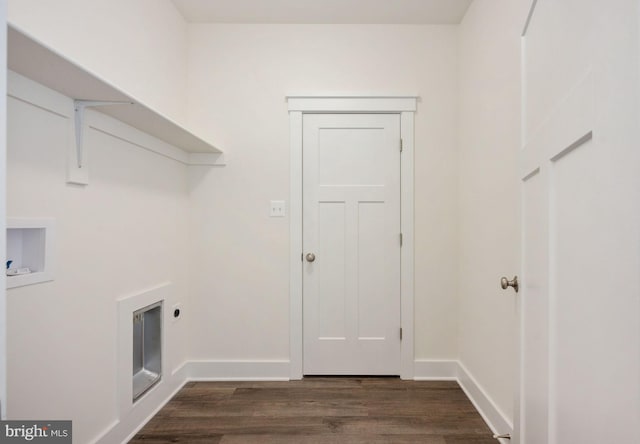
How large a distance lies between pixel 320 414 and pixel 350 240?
1155mm

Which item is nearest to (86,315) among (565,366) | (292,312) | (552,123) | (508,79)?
(292,312)

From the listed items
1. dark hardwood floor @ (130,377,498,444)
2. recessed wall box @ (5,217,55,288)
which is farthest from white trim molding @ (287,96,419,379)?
recessed wall box @ (5,217,55,288)

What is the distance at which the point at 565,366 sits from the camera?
0.86 metres

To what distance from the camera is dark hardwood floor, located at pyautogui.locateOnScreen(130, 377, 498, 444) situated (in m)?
1.77

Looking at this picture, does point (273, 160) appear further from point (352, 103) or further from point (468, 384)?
point (468, 384)

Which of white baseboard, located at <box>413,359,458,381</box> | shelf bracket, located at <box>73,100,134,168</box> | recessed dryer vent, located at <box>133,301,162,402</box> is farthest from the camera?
white baseboard, located at <box>413,359,458,381</box>

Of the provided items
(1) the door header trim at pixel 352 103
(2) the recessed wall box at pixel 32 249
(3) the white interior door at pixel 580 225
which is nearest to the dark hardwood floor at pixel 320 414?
(3) the white interior door at pixel 580 225

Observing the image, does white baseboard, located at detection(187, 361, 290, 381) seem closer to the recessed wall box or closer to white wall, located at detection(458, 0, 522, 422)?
white wall, located at detection(458, 0, 522, 422)

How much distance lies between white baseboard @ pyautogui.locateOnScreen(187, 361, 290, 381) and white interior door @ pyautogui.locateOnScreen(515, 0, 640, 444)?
1670 millimetres

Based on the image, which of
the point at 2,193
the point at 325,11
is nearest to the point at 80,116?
the point at 2,193

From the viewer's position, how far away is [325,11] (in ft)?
7.57

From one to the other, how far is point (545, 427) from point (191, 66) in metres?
2.84

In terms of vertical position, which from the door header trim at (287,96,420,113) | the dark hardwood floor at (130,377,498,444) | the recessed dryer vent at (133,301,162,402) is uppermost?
the door header trim at (287,96,420,113)

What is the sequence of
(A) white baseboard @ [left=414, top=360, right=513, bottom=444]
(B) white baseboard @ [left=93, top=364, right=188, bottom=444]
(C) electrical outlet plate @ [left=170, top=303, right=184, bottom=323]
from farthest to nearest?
(C) electrical outlet plate @ [left=170, top=303, right=184, bottom=323], (A) white baseboard @ [left=414, top=360, right=513, bottom=444], (B) white baseboard @ [left=93, top=364, right=188, bottom=444]
